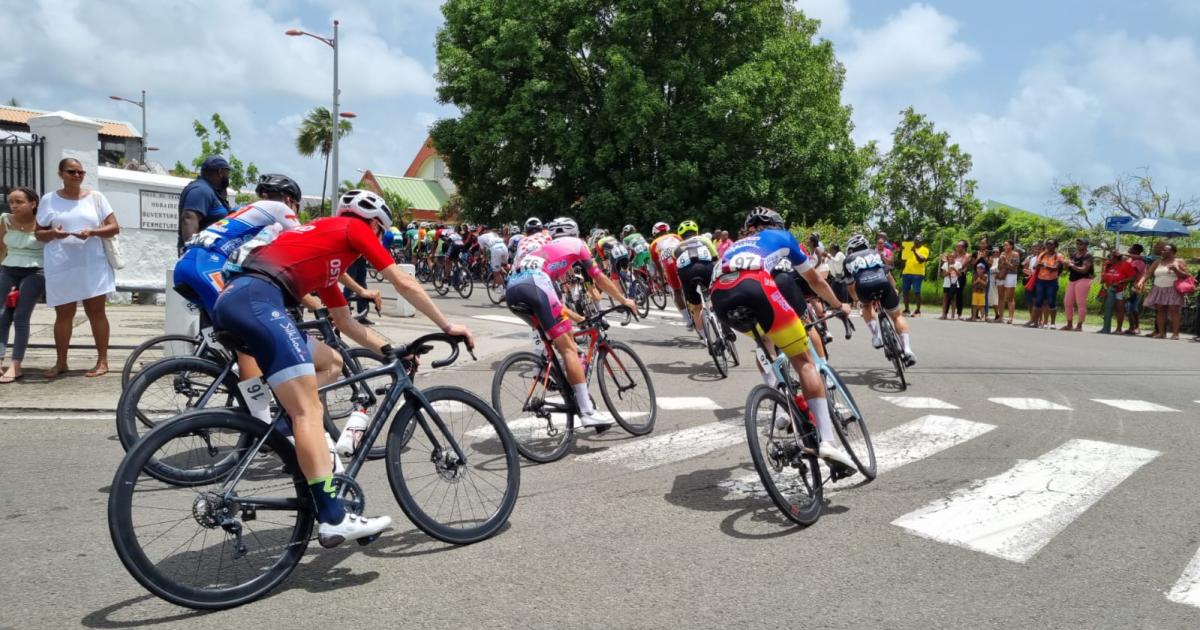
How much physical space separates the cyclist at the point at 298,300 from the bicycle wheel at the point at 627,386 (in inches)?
114

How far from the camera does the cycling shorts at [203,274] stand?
585 centimetres

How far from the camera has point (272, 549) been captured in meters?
3.93

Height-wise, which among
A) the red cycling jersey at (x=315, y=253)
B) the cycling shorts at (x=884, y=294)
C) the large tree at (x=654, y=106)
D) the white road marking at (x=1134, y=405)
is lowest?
the white road marking at (x=1134, y=405)

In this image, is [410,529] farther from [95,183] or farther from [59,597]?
[95,183]

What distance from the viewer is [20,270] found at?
8320 millimetres

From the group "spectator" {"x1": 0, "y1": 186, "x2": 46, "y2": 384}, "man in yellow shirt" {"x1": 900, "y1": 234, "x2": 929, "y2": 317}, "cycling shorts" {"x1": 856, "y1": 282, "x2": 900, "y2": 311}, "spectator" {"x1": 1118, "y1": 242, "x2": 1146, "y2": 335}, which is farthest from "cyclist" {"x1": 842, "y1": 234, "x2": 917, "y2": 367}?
"man in yellow shirt" {"x1": 900, "y1": 234, "x2": 929, "y2": 317}

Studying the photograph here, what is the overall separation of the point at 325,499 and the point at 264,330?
2.63ft

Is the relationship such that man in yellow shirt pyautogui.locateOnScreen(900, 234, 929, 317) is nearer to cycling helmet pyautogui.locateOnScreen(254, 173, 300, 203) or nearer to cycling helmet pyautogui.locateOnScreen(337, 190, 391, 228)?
cycling helmet pyautogui.locateOnScreen(254, 173, 300, 203)

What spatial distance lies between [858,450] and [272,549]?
374 cm

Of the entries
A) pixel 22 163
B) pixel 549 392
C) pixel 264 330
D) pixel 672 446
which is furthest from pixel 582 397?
pixel 22 163

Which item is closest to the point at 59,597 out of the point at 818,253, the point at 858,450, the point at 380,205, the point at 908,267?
the point at 380,205

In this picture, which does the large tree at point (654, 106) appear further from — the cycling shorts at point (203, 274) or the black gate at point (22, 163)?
the cycling shorts at point (203, 274)

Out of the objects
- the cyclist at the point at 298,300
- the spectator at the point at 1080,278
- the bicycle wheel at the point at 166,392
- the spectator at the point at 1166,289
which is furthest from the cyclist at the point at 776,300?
the spectator at the point at 1080,278

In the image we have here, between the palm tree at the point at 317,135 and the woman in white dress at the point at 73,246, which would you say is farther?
the palm tree at the point at 317,135
